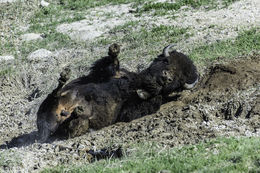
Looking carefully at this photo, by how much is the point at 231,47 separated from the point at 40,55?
474 cm

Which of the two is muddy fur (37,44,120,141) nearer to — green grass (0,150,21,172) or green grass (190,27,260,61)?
green grass (0,150,21,172)

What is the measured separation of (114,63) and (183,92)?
4.76 ft

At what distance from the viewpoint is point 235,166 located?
5.27 meters

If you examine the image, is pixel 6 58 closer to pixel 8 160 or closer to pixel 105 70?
pixel 105 70

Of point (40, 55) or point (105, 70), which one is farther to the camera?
point (40, 55)

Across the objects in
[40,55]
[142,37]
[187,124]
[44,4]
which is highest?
[44,4]

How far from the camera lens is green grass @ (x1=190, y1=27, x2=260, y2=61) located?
10.4 m

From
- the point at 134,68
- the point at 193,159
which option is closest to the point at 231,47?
the point at 134,68

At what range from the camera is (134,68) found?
1055cm

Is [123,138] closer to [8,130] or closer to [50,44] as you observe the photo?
[8,130]

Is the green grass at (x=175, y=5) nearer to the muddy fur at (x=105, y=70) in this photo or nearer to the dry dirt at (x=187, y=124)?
the dry dirt at (x=187, y=124)

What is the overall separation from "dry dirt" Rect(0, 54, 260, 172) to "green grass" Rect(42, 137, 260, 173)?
1.42 feet

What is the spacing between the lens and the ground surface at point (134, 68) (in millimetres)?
6941

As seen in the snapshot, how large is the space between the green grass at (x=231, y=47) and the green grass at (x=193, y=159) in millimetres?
4364
